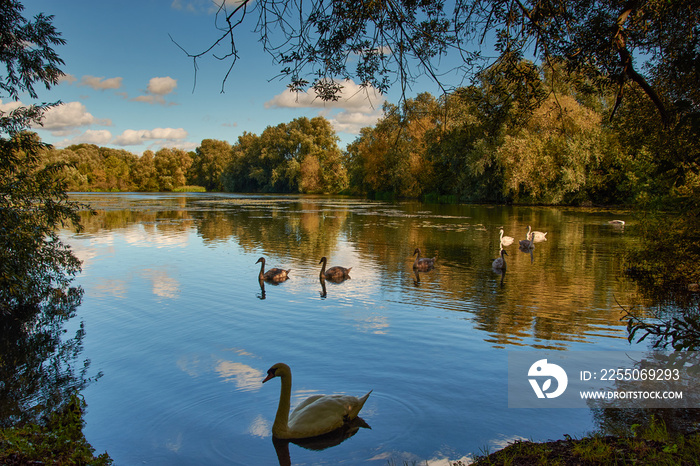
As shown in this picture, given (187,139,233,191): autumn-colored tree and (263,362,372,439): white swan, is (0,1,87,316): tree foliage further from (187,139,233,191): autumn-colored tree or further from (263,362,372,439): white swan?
(187,139,233,191): autumn-colored tree

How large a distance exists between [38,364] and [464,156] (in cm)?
5107

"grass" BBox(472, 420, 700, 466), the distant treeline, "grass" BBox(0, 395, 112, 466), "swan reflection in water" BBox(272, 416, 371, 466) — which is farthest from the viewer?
the distant treeline

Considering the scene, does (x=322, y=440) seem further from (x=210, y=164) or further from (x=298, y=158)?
(x=210, y=164)

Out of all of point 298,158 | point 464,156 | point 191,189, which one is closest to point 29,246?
point 464,156

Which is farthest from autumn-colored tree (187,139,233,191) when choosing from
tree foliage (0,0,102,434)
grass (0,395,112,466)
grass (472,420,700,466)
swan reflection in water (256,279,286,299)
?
grass (472,420,700,466)

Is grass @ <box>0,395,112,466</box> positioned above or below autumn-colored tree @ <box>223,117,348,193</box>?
below

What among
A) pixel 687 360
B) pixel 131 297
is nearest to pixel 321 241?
pixel 131 297

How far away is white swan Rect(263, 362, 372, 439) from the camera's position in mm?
5547

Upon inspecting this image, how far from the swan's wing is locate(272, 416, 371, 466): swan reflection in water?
95 millimetres

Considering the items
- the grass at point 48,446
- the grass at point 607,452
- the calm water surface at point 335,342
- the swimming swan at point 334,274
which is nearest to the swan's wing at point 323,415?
the calm water surface at point 335,342

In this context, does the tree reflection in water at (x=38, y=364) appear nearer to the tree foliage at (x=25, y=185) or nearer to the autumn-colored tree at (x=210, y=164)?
the tree foliage at (x=25, y=185)

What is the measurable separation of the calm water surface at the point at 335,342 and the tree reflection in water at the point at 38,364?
0.36 meters

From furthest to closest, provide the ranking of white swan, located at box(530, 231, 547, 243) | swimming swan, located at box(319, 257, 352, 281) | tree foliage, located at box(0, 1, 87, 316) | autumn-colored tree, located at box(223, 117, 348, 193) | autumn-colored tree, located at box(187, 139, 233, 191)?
autumn-colored tree, located at box(187, 139, 233, 191)
autumn-colored tree, located at box(223, 117, 348, 193)
white swan, located at box(530, 231, 547, 243)
swimming swan, located at box(319, 257, 352, 281)
tree foliage, located at box(0, 1, 87, 316)

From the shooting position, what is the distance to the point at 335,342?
8883 mm
